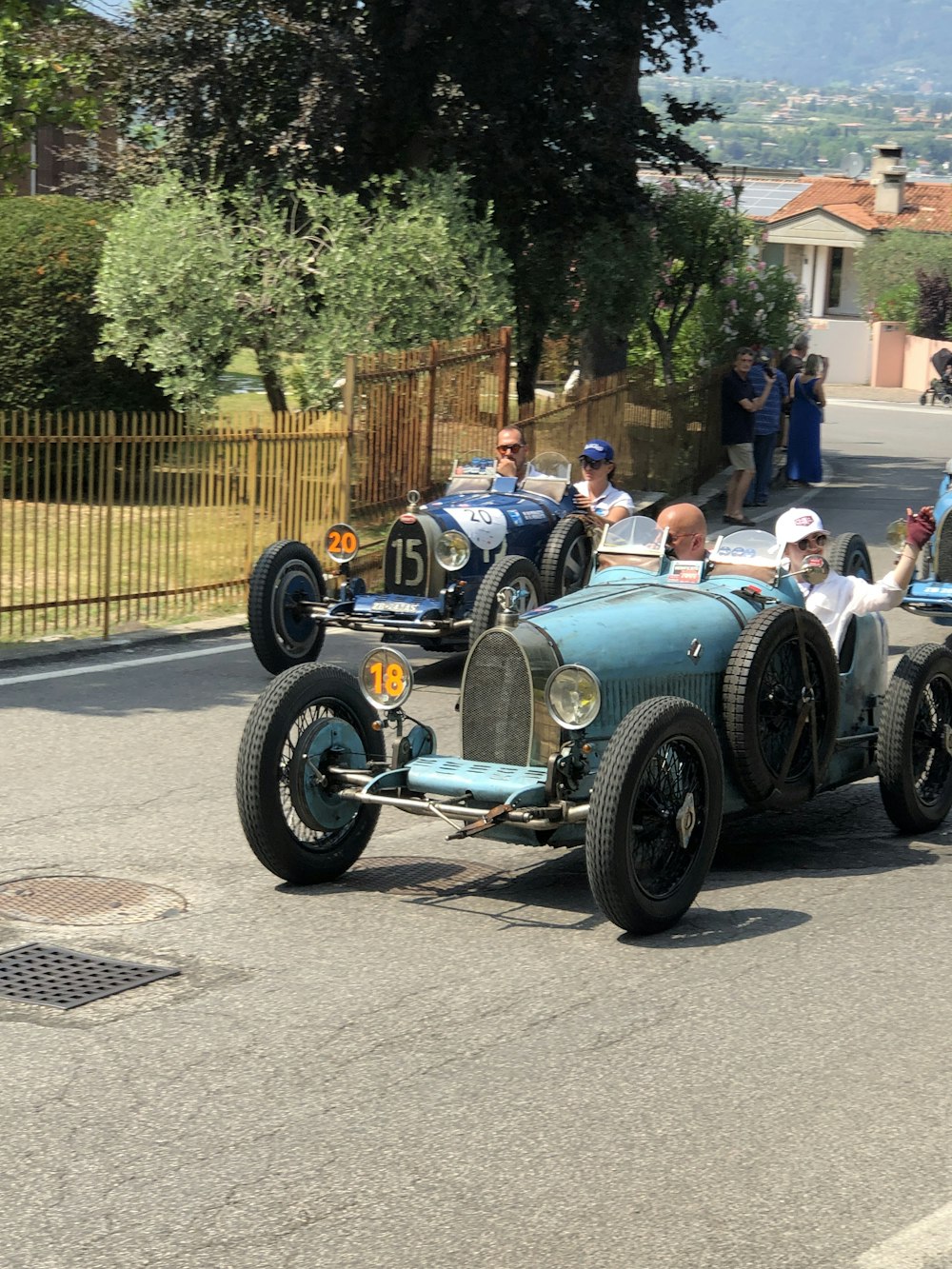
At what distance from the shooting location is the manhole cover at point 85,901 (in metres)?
7.45

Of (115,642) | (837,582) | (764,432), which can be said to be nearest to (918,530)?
(837,582)

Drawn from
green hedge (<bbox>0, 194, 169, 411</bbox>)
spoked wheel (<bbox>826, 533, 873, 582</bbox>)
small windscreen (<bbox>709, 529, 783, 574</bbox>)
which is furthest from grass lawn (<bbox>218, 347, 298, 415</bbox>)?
small windscreen (<bbox>709, 529, 783, 574</bbox>)

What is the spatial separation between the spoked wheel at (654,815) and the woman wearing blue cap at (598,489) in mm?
6156

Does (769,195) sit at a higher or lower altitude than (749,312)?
higher

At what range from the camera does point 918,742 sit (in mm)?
9102

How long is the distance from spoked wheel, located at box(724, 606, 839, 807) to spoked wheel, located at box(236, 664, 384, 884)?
150cm

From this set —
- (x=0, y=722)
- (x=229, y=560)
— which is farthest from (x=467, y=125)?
(x=0, y=722)

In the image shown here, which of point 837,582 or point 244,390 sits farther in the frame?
point 244,390

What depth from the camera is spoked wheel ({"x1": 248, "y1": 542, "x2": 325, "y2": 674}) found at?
1265 centimetres

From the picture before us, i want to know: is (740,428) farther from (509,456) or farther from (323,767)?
(323,767)

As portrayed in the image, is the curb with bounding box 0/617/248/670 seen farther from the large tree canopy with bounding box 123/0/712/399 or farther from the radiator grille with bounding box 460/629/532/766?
the large tree canopy with bounding box 123/0/712/399

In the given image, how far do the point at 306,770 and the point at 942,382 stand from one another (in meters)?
42.2

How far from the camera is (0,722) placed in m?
11.0

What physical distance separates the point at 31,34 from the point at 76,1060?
21.5m
